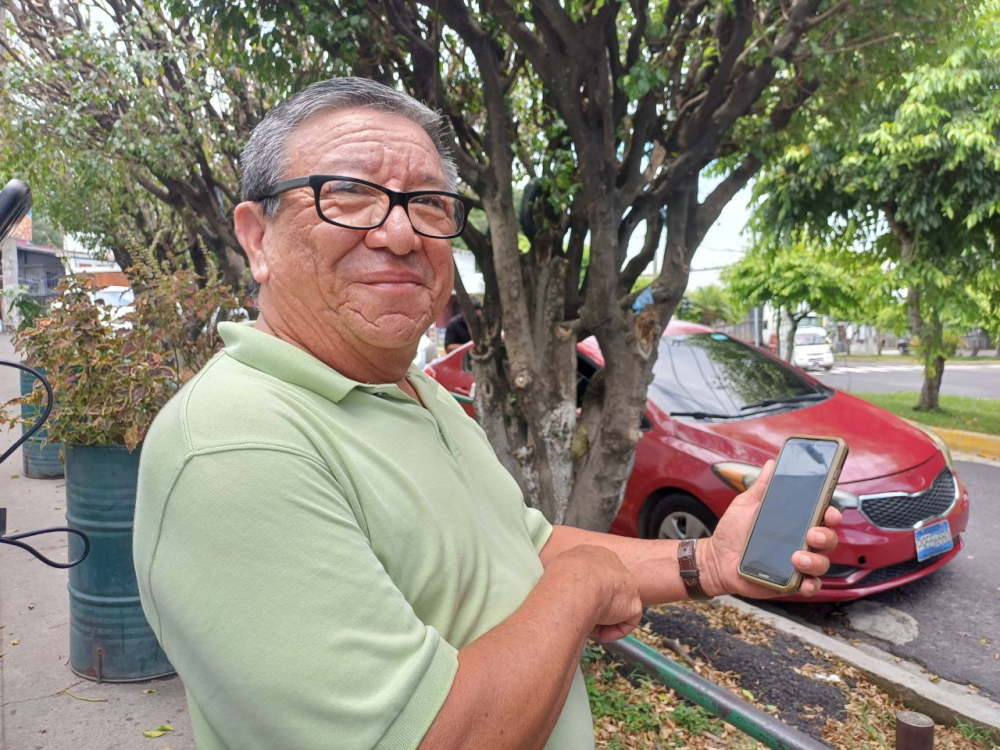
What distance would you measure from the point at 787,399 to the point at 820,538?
170 inches

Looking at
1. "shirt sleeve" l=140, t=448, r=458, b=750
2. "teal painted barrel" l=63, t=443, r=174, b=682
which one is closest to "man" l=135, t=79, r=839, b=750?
"shirt sleeve" l=140, t=448, r=458, b=750

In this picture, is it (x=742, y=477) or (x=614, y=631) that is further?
(x=742, y=477)

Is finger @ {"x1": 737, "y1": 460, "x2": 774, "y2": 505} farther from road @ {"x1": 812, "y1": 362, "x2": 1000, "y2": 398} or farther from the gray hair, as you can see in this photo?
road @ {"x1": 812, "y1": 362, "x2": 1000, "y2": 398}

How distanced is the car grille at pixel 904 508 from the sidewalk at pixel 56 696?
3.71 metres

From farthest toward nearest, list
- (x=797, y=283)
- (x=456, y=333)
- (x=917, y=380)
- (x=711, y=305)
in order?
(x=711, y=305) → (x=917, y=380) → (x=797, y=283) → (x=456, y=333)

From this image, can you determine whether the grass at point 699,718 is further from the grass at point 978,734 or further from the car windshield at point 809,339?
the car windshield at point 809,339

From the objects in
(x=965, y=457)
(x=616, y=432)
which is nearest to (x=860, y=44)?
(x=616, y=432)

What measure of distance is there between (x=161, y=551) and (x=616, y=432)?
294 cm

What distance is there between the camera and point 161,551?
3.37 ft

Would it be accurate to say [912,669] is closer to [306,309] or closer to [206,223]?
[306,309]

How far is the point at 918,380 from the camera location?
24453 millimetres

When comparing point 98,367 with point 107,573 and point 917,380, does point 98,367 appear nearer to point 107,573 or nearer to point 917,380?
point 107,573

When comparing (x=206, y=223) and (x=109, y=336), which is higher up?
(x=206, y=223)

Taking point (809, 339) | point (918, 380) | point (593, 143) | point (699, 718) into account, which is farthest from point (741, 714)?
point (809, 339)
